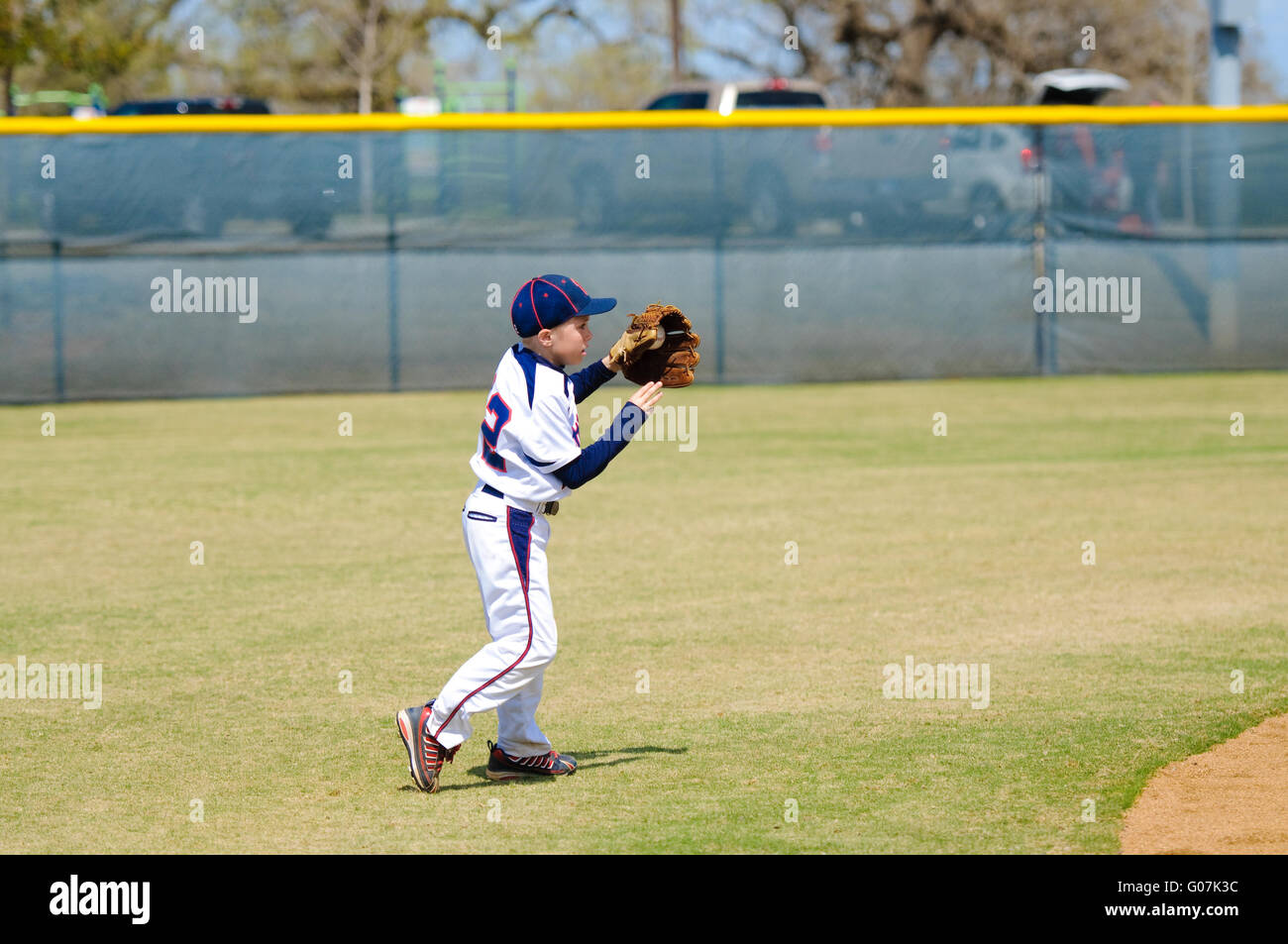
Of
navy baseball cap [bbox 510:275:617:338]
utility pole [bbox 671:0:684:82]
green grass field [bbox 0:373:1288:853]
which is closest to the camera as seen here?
green grass field [bbox 0:373:1288:853]

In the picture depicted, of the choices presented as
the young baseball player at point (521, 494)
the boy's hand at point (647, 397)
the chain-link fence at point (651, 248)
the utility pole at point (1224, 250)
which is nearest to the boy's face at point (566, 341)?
the young baseball player at point (521, 494)

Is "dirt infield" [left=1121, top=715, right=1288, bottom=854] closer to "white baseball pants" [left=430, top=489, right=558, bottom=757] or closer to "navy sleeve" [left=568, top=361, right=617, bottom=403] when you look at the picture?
"white baseball pants" [left=430, top=489, right=558, bottom=757]

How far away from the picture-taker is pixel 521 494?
516 centimetres

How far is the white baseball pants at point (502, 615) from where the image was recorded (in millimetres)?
5160

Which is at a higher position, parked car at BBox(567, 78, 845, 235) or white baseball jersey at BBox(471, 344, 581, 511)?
parked car at BBox(567, 78, 845, 235)

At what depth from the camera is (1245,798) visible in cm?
506

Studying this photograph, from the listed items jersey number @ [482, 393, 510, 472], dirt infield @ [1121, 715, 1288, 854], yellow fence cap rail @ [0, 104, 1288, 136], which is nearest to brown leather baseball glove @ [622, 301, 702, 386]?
jersey number @ [482, 393, 510, 472]

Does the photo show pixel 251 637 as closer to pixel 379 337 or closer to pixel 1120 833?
pixel 1120 833

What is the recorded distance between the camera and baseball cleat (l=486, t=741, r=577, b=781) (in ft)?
17.8

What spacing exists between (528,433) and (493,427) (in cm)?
15

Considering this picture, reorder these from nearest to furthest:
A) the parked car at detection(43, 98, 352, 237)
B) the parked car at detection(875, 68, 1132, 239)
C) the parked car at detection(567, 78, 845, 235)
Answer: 1. the parked car at detection(43, 98, 352, 237)
2. the parked car at detection(567, 78, 845, 235)
3. the parked car at detection(875, 68, 1132, 239)

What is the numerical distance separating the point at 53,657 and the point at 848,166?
41.1ft

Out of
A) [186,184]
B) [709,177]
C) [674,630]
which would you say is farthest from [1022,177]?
[674,630]

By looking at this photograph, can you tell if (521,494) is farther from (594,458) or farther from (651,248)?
(651,248)
